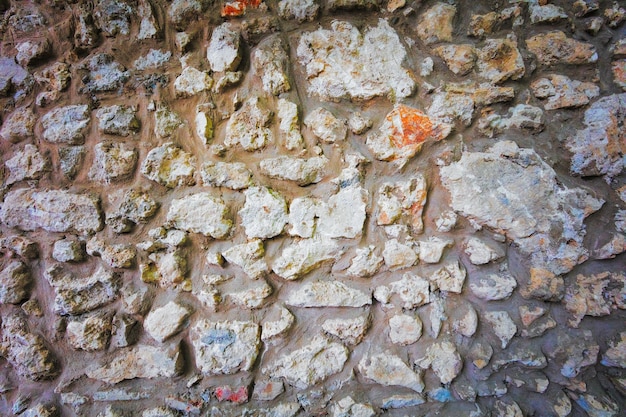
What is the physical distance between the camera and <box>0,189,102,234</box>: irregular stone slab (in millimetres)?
1104

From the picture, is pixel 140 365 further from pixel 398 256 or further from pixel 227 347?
pixel 398 256

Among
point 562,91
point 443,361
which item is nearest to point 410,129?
point 562,91

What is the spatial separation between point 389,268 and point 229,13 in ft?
3.56

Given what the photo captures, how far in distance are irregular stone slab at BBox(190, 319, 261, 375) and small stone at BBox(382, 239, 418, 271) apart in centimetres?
51

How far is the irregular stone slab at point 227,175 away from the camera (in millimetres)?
1085

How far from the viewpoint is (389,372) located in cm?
101

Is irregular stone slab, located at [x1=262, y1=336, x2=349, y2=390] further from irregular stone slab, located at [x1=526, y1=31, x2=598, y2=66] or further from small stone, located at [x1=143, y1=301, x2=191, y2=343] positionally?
irregular stone slab, located at [x1=526, y1=31, x2=598, y2=66]

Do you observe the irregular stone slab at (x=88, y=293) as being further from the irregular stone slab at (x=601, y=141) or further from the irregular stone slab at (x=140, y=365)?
the irregular stone slab at (x=601, y=141)

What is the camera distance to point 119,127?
3.71ft

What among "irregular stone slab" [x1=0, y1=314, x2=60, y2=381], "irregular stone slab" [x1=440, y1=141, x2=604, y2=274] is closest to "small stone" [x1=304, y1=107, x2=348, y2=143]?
"irregular stone slab" [x1=440, y1=141, x2=604, y2=274]

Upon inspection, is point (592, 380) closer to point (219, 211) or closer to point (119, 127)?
point (219, 211)

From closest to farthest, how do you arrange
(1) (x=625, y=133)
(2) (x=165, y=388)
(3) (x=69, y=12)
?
(1) (x=625, y=133) < (2) (x=165, y=388) < (3) (x=69, y=12)

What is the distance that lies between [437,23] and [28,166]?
1588 mm

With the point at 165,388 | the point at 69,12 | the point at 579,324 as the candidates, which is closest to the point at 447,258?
the point at 579,324
